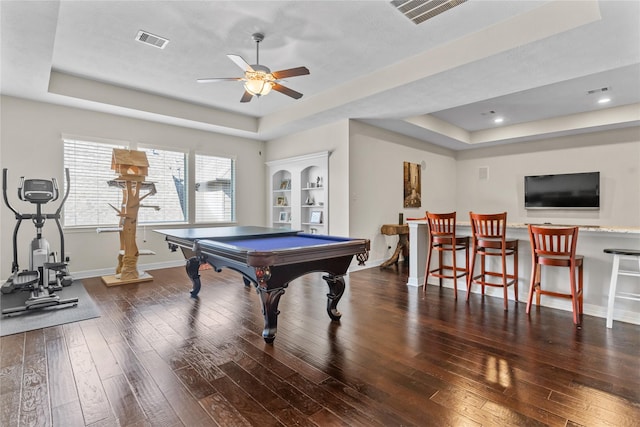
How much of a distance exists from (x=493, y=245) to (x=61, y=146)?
6.47m

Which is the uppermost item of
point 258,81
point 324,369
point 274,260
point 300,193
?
point 258,81

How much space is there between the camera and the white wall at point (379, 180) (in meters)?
5.94

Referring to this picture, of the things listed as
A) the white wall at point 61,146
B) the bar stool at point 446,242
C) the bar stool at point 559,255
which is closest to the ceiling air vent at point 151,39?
the white wall at point 61,146

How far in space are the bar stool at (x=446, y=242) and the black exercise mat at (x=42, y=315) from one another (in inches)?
162

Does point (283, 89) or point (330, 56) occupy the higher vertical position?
point (330, 56)

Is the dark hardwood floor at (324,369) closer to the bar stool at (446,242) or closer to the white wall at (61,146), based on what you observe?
the bar stool at (446,242)

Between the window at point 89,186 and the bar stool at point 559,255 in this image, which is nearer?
the bar stool at point 559,255

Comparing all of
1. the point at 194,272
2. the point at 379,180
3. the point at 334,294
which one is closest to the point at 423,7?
the point at 334,294

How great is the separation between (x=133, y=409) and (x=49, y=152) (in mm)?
4840

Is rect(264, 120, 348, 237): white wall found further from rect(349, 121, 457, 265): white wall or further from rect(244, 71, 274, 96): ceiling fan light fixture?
rect(244, 71, 274, 96): ceiling fan light fixture

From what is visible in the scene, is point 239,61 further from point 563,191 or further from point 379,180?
point 563,191

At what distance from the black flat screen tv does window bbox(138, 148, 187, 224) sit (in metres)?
7.85

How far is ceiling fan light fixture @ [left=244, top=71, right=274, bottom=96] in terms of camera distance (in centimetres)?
332

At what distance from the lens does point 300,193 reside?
6.80 m
